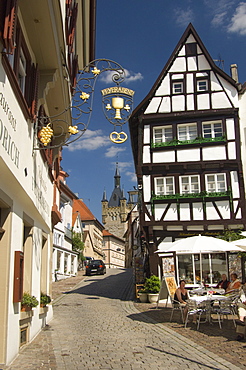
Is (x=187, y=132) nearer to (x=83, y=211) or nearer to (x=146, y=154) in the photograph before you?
(x=146, y=154)

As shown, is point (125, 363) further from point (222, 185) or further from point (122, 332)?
point (222, 185)

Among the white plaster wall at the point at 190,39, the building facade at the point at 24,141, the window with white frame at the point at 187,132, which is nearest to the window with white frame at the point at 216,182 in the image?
the window with white frame at the point at 187,132

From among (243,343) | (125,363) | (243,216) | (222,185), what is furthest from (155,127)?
(125,363)

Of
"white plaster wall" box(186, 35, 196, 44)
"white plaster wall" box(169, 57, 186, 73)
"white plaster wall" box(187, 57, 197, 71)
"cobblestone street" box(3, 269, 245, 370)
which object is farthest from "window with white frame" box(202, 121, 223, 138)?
"cobblestone street" box(3, 269, 245, 370)

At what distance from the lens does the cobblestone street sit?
7.27m

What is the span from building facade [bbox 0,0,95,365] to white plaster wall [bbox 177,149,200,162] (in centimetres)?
1001

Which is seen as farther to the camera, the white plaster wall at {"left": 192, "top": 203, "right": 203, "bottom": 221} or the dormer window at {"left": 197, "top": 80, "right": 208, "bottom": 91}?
the dormer window at {"left": 197, "top": 80, "right": 208, "bottom": 91}

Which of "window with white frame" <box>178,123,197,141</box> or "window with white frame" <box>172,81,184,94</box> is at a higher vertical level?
"window with white frame" <box>172,81,184,94</box>

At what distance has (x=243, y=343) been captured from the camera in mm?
9016

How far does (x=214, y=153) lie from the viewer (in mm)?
20422

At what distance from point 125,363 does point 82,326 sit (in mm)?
4773

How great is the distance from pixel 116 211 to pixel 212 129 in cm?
11703

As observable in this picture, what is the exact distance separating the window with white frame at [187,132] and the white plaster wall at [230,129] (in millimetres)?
1540

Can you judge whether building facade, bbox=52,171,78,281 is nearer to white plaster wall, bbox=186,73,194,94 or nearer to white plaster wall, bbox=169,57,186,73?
white plaster wall, bbox=169,57,186,73
